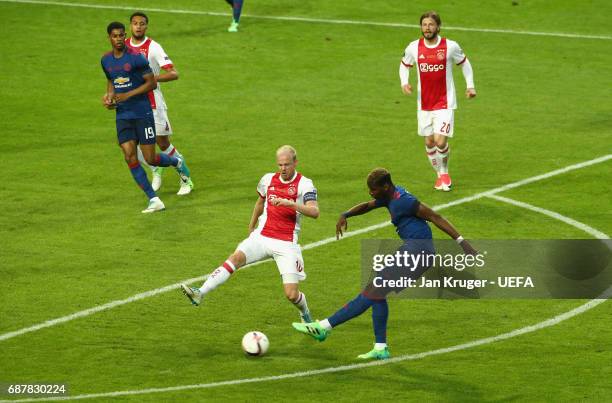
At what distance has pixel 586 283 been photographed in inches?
658

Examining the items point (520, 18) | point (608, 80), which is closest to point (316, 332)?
point (608, 80)

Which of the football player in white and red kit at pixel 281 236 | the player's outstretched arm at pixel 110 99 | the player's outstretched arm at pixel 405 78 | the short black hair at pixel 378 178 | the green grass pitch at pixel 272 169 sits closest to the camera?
the green grass pitch at pixel 272 169

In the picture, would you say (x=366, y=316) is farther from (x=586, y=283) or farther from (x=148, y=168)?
(x=148, y=168)

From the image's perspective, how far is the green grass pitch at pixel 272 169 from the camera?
14.1 meters

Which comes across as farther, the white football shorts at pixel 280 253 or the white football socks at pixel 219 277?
the white football socks at pixel 219 277

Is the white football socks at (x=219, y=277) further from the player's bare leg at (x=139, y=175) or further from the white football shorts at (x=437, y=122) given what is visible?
the white football shorts at (x=437, y=122)

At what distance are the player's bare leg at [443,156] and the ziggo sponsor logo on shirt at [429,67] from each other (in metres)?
1.02

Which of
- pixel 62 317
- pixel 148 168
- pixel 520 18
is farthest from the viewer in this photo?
pixel 520 18

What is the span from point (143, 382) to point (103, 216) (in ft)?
22.3

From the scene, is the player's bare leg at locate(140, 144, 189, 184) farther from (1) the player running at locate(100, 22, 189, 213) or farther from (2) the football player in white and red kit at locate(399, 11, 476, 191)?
(2) the football player in white and red kit at locate(399, 11, 476, 191)

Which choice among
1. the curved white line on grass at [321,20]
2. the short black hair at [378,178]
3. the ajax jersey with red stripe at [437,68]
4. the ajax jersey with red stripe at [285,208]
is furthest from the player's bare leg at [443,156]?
the curved white line on grass at [321,20]

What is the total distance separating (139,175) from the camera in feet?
65.7

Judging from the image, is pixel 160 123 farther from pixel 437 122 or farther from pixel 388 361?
pixel 388 361

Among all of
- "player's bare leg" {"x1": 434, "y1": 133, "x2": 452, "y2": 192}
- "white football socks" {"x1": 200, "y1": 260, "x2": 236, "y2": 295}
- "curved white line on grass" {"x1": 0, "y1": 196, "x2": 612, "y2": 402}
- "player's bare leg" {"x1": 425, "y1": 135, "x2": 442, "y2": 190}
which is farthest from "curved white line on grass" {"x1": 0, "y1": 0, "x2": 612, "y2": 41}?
"white football socks" {"x1": 200, "y1": 260, "x2": 236, "y2": 295}
